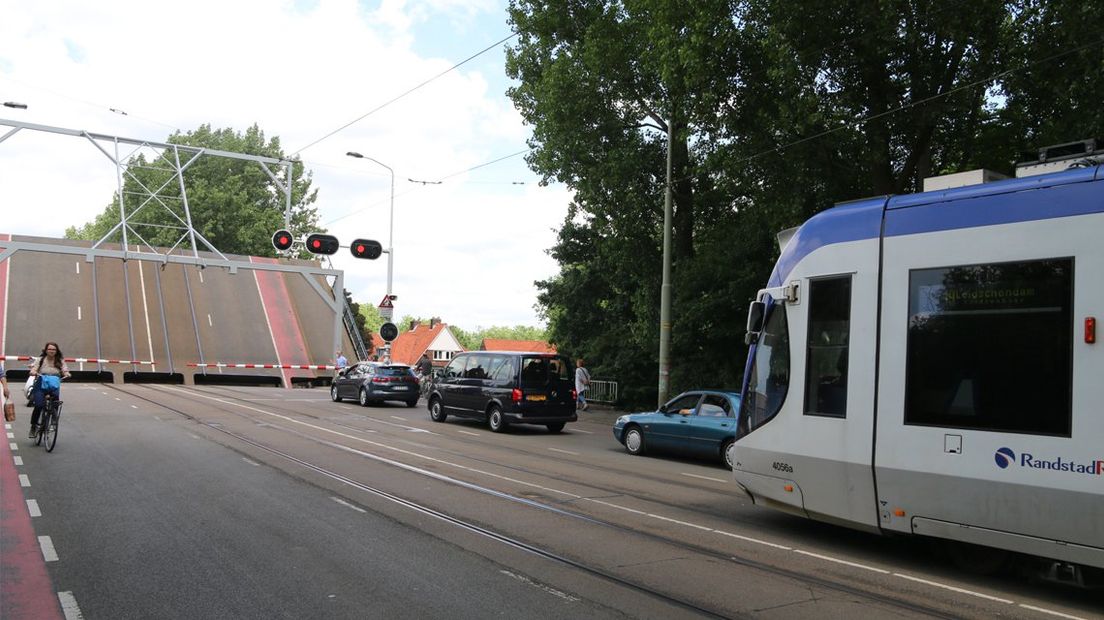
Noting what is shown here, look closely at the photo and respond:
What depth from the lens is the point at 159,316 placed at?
36906 millimetres

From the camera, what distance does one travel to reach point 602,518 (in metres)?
8.90

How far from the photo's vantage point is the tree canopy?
52.0 ft

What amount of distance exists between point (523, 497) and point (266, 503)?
3.01 m

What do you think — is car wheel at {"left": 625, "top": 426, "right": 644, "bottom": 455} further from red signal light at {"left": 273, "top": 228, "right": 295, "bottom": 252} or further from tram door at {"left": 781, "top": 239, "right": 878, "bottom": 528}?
red signal light at {"left": 273, "top": 228, "right": 295, "bottom": 252}

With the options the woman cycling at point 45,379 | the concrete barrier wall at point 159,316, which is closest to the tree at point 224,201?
the concrete barrier wall at point 159,316

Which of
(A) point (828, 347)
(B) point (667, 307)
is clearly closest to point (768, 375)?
(A) point (828, 347)

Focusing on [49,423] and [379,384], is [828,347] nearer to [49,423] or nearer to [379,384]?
[49,423]

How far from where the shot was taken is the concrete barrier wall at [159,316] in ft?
110

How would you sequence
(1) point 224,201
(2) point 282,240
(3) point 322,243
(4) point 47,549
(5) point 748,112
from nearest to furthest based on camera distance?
(4) point 47,549 → (5) point 748,112 → (2) point 282,240 → (3) point 322,243 → (1) point 224,201

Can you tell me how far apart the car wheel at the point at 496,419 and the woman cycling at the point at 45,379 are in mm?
8793

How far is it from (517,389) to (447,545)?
1099cm

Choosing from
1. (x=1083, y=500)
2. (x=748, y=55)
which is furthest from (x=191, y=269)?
(x=1083, y=500)

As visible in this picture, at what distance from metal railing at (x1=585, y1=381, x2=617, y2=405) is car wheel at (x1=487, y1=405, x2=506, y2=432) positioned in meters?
8.05

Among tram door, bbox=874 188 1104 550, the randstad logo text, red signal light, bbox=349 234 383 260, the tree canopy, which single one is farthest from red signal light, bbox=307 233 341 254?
the randstad logo text
